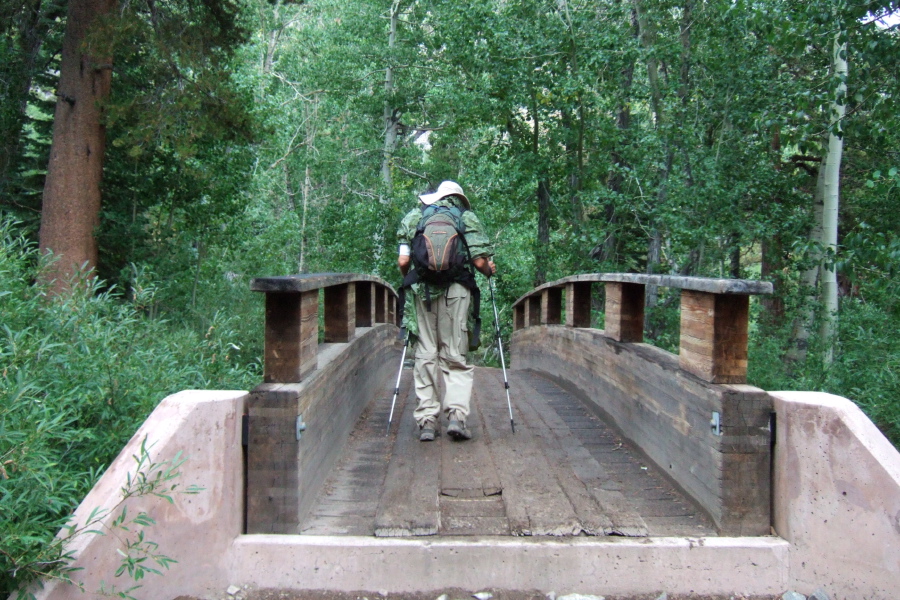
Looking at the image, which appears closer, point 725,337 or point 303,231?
point 725,337

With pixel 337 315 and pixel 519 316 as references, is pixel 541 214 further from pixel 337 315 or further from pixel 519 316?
pixel 337 315

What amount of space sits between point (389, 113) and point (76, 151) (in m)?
15.4

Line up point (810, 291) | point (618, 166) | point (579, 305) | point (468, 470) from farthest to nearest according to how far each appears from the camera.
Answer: point (618, 166), point (810, 291), point (579, 305), point (468, 470)

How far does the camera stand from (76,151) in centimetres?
895

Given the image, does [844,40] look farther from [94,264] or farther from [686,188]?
[94,264]

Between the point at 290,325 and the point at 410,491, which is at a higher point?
the point at 290,325

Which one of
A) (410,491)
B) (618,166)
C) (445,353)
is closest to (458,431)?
(445,353)

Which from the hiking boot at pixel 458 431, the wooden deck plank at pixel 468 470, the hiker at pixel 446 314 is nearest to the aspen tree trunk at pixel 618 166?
the hiker at pixel 446 314

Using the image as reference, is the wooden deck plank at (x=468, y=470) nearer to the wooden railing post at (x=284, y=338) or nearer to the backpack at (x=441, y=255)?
the backpack at (x=441, y=255)

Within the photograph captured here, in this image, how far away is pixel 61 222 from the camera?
29.3ft

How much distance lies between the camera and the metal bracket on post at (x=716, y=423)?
3428 millimetres

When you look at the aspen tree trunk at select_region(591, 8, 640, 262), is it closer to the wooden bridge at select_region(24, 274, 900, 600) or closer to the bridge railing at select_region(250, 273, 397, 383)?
the wooden bridge at select_region(24, 274, 900, 600)

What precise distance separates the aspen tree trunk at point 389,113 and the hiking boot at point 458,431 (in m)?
17.3

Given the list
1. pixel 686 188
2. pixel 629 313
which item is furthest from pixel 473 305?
pixel 686 188
